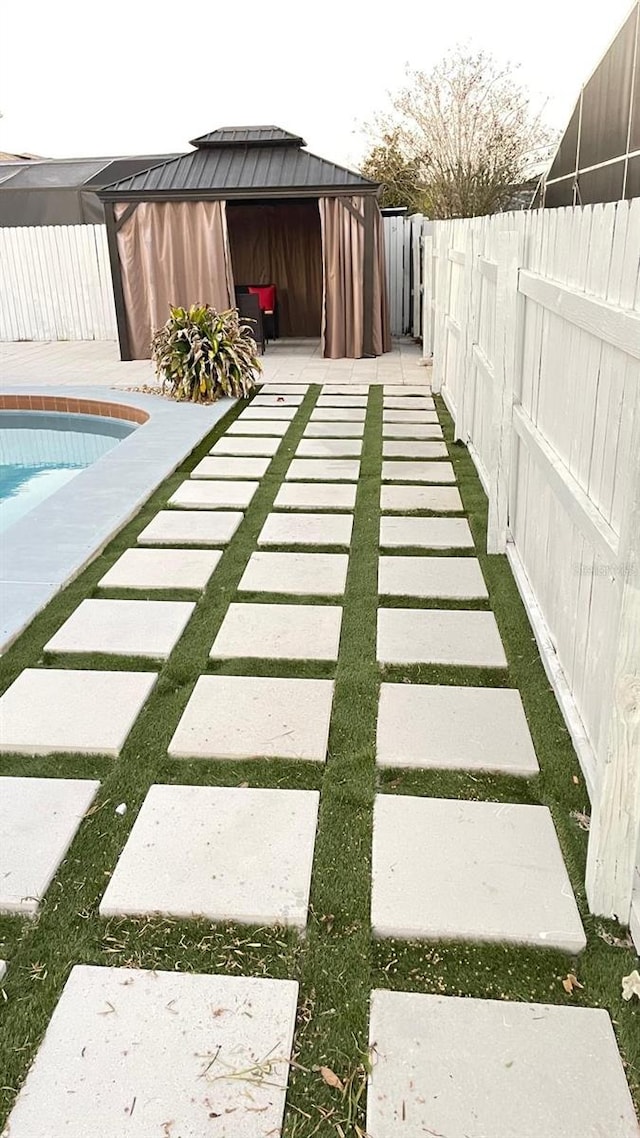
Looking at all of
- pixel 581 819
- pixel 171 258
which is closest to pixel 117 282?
pixel 171 258

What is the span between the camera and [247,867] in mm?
2012

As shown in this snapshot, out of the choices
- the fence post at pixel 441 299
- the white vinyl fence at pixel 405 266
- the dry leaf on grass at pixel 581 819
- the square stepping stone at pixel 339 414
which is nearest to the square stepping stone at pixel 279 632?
the dry leaf on grass at pixel 581 819

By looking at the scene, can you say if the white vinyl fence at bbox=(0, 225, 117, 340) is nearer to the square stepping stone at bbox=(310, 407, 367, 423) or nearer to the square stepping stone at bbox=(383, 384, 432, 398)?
the square stepping stone at bbox=(383, 384, 432, 398)

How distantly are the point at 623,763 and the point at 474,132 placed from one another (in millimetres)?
15963

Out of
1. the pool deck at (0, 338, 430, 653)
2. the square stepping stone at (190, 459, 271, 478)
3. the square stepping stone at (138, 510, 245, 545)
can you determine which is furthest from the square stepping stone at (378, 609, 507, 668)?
the square stepping stone at (190, 459, 271, 478)

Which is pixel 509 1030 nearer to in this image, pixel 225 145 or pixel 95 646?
pixel 95 646

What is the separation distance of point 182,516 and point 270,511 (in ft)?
1.62

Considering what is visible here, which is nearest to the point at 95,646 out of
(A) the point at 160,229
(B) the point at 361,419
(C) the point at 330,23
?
(B) the point at 361,419

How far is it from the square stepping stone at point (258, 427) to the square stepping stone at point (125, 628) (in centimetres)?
336

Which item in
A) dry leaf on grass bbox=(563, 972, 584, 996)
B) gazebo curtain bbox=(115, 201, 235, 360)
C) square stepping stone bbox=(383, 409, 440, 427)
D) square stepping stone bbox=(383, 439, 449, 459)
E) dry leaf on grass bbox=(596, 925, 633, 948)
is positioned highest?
gazebo curtain bbox=(115, 201, 235, 360)

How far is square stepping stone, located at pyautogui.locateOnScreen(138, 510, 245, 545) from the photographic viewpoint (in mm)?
4281

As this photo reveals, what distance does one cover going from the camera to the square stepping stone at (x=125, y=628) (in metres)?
3.09

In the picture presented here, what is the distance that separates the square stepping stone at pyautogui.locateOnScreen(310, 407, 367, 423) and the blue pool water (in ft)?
5.75

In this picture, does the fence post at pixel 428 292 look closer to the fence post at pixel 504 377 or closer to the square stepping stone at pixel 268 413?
the square stepping stone at pixel 268 413
